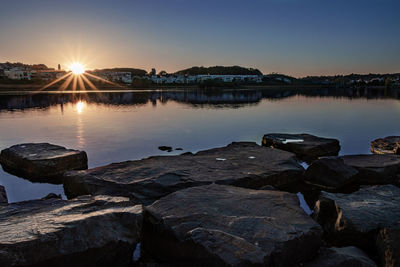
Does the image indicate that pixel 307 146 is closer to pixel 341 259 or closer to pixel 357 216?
pixel 357 216

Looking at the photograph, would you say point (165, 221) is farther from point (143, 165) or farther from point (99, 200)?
point (143, 165)

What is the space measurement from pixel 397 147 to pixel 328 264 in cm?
1222

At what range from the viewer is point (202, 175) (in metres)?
8.77

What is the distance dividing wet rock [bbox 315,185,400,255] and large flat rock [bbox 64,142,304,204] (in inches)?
107

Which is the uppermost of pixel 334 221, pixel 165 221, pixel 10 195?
pixel 165 221

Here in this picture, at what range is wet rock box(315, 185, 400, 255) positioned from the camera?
5336 mm

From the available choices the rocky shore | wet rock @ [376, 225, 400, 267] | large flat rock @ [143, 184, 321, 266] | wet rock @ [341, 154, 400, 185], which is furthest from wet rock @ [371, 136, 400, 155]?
wet rock @ [376, 225, 400, 267]

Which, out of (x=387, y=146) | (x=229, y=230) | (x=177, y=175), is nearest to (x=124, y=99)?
(x=387, y=146)

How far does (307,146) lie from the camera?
1478cm

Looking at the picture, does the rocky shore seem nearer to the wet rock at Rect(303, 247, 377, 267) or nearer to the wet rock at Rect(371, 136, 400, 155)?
the wet rock at Rect(303, 247, 377, 267)

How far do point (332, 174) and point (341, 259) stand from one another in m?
A: 5.83

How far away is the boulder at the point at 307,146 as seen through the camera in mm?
14750

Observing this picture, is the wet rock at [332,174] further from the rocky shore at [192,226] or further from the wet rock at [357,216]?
the wet rock at [357,216]

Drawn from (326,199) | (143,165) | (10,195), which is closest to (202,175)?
(143,165)
